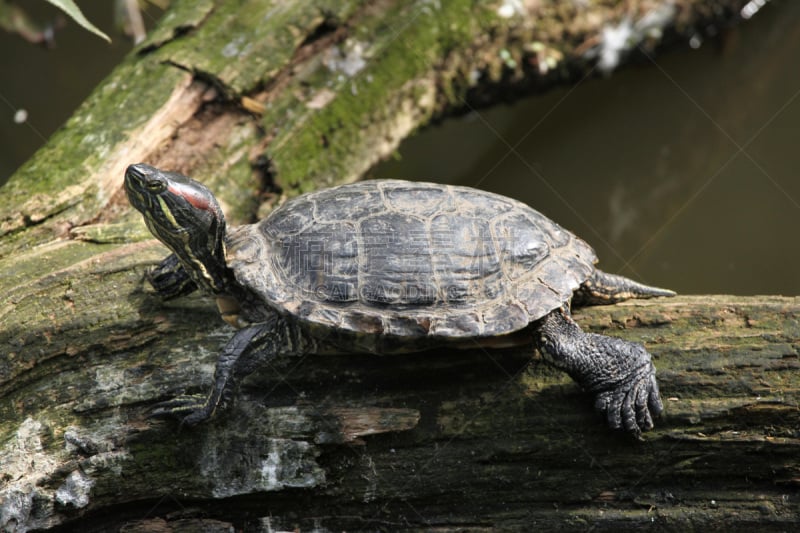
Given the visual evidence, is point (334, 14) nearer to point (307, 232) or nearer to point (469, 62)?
point (469, 62)

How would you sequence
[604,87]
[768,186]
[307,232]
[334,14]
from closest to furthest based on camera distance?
1. [307,232]
2. [334,14]
3. [768,186]
4. [604,87]

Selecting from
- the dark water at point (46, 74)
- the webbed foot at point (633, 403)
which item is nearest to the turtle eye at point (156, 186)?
the webbed foot at point (633, 403)

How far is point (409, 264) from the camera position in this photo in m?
3.21

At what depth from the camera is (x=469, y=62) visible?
5828 millimetres

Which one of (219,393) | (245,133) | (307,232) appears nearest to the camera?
(219,393)

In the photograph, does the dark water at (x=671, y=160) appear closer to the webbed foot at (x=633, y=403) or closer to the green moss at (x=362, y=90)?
the green moss at (x=362, y=90)

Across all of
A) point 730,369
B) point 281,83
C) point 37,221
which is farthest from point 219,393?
point 281,83

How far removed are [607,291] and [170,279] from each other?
225 cm

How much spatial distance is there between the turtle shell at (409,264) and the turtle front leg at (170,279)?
0.38 m

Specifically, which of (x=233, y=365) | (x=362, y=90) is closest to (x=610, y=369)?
(x=233, y=365)

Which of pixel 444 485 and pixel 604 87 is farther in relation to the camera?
pixel 604 87

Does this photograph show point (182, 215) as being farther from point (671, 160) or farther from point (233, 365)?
point (671, 160)

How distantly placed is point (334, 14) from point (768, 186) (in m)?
4.17

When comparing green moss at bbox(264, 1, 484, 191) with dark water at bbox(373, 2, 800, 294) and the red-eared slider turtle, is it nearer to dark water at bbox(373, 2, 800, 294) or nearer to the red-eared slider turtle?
dark water at bbox(373, 2, 800, 294)
